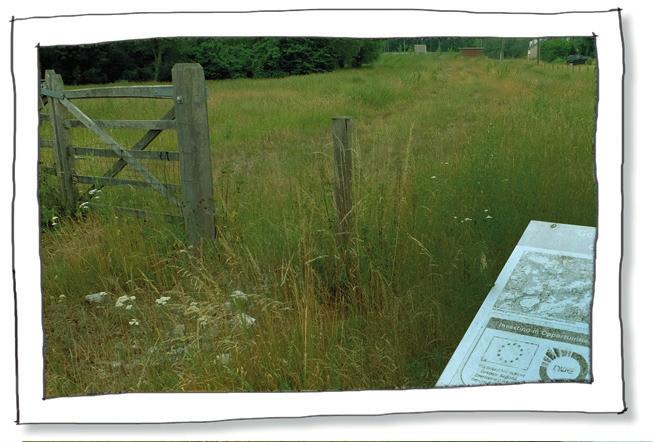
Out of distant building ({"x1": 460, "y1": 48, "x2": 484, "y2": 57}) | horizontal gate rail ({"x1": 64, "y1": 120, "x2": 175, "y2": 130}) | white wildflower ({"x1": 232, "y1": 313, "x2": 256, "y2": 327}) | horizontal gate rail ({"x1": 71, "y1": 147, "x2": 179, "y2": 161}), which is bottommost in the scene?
white wildflower ({"x1": 232, "y1": 313, "x2": 256, "y2": 327})

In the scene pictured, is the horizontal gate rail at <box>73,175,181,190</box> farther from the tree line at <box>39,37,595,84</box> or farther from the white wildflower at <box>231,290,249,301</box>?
the white wildflower at <box>231,290,249,301</box>

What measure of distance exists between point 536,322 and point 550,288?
186 mm

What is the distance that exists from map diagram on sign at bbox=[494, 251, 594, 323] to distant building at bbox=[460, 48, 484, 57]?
91cm

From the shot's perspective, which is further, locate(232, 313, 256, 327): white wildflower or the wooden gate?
the wooden gate

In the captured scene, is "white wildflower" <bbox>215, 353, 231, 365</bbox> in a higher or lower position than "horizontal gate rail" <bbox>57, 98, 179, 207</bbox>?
lower

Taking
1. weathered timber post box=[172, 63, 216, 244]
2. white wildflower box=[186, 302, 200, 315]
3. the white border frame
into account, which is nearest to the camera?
the white border frame

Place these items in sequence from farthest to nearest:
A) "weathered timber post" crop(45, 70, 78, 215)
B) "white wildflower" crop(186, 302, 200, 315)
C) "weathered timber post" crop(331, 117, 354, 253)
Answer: "weathered timber post" crop(45, 70, 78, 215) → "weathered timber post" crop(331, 117, 354, 253) → "white wildflower" crop(186, 302, 200, 315)

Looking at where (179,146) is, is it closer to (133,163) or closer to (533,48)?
(133,163)

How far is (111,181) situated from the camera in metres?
4.21

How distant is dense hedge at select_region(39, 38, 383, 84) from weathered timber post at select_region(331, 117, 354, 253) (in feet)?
1.65

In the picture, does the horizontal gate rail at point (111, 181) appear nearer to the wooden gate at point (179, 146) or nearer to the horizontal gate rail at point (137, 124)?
the wooden gate at point (179, 146)

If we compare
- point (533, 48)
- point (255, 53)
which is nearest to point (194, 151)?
point (255, 53)

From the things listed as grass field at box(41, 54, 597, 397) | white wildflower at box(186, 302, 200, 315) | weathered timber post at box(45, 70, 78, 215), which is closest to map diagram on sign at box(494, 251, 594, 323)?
grass field at box(41, 54, 597, 397)

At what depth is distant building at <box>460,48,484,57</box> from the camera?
2.40 m
